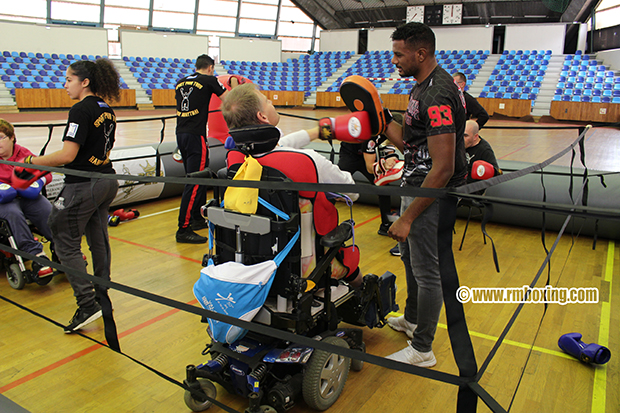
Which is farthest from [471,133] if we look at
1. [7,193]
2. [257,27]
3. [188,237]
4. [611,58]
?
[257,27]

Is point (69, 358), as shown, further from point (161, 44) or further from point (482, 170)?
point (161, 44)

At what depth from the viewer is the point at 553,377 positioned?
1844mm

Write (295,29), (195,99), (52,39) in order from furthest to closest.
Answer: (295,29) < (52,39) < (195,99)

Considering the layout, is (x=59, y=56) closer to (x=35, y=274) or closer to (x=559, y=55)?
(x=35, y=274)

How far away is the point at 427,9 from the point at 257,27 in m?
7.82

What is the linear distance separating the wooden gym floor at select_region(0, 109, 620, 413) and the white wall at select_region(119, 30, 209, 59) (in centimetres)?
1609

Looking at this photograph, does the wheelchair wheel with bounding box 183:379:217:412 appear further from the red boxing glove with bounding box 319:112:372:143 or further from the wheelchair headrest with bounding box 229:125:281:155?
the red boxing glove with bounding box 319:112:372:143

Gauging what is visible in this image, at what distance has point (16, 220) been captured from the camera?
2719 millimetres

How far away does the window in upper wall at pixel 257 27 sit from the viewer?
19.5m

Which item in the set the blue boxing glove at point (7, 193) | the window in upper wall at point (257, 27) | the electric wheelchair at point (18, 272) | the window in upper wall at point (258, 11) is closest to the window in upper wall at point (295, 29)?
the window in upper wall at point (257, 27)

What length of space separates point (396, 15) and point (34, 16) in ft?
49.9

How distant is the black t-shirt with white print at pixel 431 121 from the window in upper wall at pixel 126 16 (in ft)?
59.3

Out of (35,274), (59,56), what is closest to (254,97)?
(35,274)

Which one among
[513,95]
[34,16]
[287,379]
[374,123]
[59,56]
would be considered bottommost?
[287,379]
